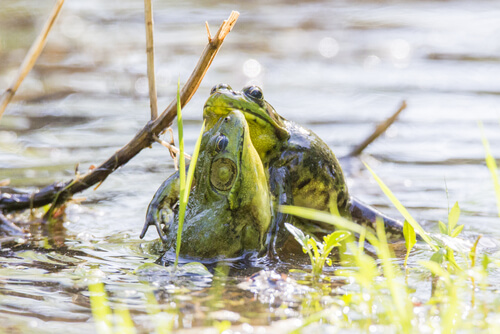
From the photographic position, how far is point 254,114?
3.54 metres

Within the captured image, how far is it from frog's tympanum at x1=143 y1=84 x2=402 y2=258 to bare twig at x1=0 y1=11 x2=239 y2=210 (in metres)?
0.15

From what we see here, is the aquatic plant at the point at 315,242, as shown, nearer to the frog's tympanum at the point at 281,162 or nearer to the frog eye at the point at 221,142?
the frog's tympanum at the point at 281,162

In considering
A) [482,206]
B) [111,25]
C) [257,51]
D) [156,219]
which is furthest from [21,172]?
[111,25]

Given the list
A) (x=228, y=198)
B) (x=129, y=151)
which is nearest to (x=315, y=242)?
(x=228, y=198)

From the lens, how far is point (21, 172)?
18.9ft

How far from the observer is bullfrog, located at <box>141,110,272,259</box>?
3.30m

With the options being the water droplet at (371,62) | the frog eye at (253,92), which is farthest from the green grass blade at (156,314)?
the water droplet at (371,62)

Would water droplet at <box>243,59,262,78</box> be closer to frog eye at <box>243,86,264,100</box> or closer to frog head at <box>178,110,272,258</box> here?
frog eye at <box>243,86,264,100</box>

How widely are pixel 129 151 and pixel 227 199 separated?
84cm

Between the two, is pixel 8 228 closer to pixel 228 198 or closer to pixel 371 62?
pixel 228 198

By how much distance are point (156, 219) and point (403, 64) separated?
24.3 ft

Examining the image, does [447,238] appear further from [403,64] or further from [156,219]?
[403,64]

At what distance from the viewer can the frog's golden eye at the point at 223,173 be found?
3.33 meters

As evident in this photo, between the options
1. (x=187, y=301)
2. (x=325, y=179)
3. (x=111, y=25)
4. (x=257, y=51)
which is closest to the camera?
(x=187, y=301)
